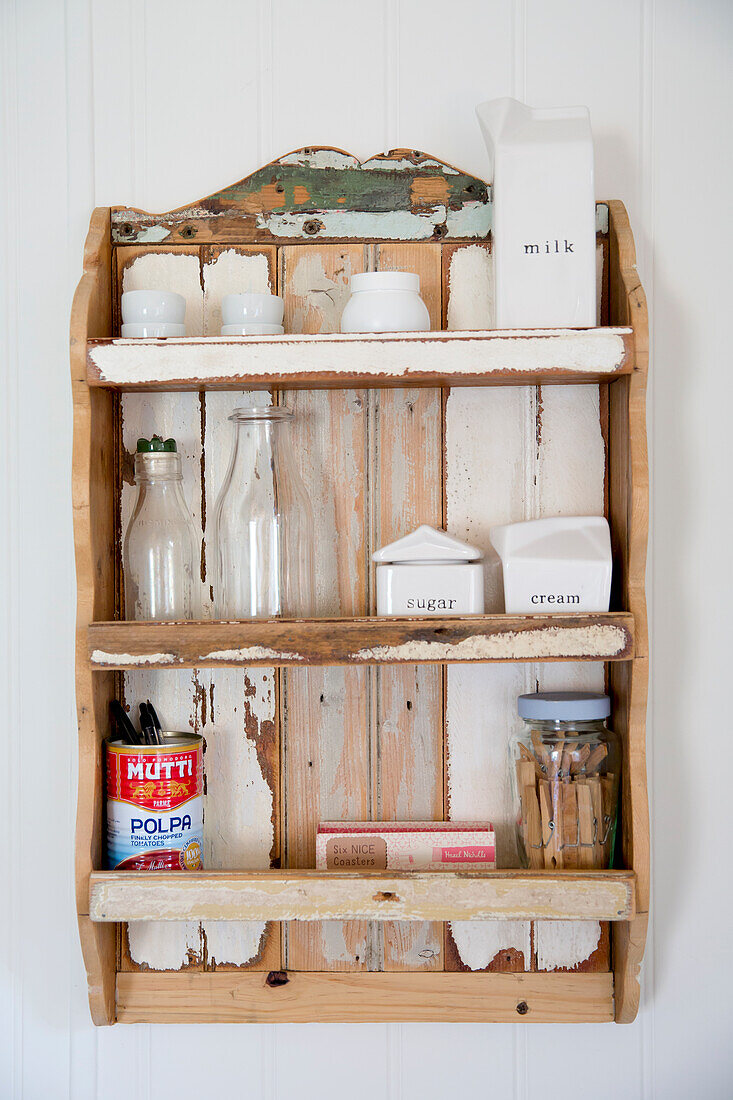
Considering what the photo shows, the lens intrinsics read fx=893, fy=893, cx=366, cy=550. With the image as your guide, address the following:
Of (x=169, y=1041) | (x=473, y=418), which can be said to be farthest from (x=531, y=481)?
(x=169, y=1041)

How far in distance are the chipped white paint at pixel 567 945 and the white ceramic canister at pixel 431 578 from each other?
388 millimetres

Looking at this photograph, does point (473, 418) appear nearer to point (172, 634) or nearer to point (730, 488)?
point (730, 488)

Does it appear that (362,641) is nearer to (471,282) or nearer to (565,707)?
(565,707)

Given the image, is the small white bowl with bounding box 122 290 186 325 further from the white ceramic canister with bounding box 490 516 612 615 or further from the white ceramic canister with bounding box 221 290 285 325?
the white ceramic canister with bounding box 490 516 612 615

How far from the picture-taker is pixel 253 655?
875mm

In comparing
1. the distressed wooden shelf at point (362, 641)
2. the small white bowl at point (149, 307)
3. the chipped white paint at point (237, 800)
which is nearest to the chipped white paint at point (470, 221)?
the small white bowl at point (149, 307)

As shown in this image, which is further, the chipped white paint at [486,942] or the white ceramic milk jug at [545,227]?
the chipped white paint at [486,942]

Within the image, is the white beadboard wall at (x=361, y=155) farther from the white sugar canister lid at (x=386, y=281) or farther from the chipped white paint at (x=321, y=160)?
the white sugar canister lid at (x=386, y=281)

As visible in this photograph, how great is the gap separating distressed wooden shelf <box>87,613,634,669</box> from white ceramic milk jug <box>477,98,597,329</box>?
30 centimetres

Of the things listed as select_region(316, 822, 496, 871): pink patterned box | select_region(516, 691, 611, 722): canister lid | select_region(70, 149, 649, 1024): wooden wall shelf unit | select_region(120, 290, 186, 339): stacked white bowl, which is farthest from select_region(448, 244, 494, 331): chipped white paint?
select_region(316, 822, 496, 871): pink patterned box

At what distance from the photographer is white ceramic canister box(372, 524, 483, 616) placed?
2.94 feet

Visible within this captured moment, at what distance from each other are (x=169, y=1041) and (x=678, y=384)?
0.94 metres

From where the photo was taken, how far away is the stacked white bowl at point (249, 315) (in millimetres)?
911

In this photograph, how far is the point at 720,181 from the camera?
3.30 ft
